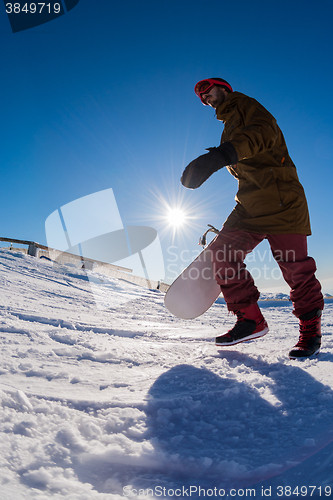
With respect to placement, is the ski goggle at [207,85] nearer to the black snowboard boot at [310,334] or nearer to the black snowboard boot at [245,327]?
the black snowboard boot at [245,327]

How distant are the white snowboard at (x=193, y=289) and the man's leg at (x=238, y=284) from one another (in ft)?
0.77

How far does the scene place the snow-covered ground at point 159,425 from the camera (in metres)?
0.52

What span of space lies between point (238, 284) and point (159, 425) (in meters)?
1.15

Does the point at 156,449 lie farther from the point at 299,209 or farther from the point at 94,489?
the point at 299,209

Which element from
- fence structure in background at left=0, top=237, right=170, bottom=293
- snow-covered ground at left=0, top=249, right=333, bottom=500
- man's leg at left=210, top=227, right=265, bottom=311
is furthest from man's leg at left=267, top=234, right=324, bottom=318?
fence structure in background at left=0, top=237, right=170, bottom=293

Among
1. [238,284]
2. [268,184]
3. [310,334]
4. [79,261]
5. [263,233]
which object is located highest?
[79,261]

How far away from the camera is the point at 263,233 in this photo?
1743 millimetres

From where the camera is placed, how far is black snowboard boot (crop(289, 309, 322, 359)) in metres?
1.54

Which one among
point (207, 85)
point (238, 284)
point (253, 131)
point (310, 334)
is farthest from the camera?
point (207, 85)

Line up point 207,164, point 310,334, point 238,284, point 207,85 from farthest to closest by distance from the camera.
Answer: point 207,85
point 238,284
point 310,334
point 207,164

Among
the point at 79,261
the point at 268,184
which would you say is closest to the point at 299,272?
the point at 268,184

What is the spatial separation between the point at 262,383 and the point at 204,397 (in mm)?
285

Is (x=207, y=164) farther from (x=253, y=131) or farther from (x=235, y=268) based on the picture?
(x=235, y=268)

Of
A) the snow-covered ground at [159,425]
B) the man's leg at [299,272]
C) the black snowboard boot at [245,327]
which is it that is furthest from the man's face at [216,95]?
the snow-covered ground at [159,425]
